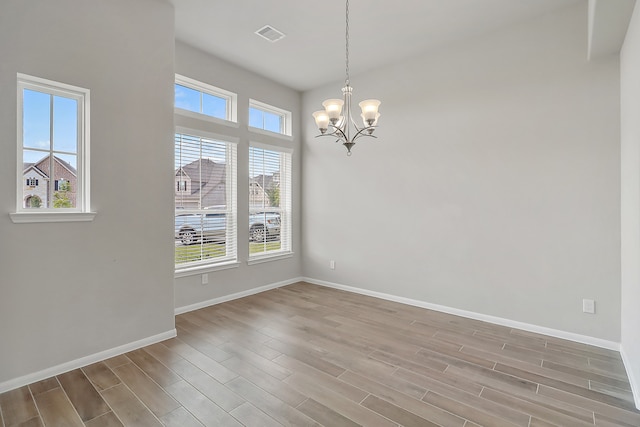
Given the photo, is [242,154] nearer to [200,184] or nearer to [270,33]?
[200,184]

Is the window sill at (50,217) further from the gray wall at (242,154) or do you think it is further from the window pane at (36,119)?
the gray wall at (242,154)

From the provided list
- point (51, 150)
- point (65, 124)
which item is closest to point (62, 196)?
point (51, 150)

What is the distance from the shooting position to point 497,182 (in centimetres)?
355

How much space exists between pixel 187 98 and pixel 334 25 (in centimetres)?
197

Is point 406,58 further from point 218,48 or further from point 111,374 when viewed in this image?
point 111,374

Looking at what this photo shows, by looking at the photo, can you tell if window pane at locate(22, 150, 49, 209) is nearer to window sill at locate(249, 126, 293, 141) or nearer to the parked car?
the parked car

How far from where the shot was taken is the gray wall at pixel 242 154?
3.95m

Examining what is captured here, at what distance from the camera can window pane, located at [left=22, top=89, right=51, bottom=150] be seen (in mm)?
2439

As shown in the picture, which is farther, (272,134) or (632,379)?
(272,134)

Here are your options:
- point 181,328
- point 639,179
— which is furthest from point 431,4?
point 181,328

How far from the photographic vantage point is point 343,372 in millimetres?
2537

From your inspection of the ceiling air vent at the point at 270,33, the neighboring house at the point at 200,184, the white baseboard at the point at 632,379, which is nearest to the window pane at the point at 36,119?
the neighboring house at the point at 200,184

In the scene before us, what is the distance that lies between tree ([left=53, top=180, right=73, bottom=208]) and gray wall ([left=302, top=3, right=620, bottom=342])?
3.37 m

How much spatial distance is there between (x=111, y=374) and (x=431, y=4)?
4307 millimetres
